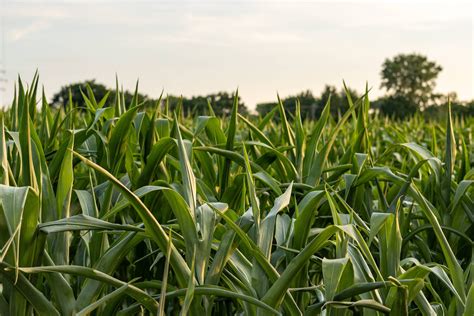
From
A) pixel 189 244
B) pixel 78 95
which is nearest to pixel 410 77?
pixel 78 95

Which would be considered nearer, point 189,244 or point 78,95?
point 189,244

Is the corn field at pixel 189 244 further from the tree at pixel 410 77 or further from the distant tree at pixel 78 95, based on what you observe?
the tree at pixel 410 77

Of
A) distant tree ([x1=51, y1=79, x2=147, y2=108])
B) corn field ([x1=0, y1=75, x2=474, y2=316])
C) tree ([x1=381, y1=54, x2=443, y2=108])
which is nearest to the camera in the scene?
corn field ([x1=0, y1=75, x2=474, y2=316])

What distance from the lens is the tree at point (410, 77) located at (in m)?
56.4

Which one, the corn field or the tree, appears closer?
the corn field

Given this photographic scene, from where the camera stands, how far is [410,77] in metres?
57.0

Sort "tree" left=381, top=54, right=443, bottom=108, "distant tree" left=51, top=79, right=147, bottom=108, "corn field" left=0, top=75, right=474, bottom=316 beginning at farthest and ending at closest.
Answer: "tree" left=381, top=54, right=443, bottom=108, "distant tree" left=51, top=79, right=147, bottom=108, "corn field" left=0, top=75, right=474, bottom=316

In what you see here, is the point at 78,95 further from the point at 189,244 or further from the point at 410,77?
the point at 410,77

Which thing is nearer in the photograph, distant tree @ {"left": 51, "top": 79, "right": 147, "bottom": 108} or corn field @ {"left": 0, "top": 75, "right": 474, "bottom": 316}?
corn field @ {"left": 0, "top": 75, "right": 474, "bottom": 316}

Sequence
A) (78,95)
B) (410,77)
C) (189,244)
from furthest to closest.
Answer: (410,77)
(78,95)
(189,244)

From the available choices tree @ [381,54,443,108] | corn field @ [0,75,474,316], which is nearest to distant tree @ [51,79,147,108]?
corn field @ [0,75,474,316]

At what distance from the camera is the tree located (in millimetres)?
56406

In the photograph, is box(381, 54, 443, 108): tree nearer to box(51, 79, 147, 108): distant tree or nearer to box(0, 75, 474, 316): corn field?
box(51, 79, 147, 108): distant tree

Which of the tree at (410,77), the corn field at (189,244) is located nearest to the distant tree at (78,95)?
the corn field at (189,244)
